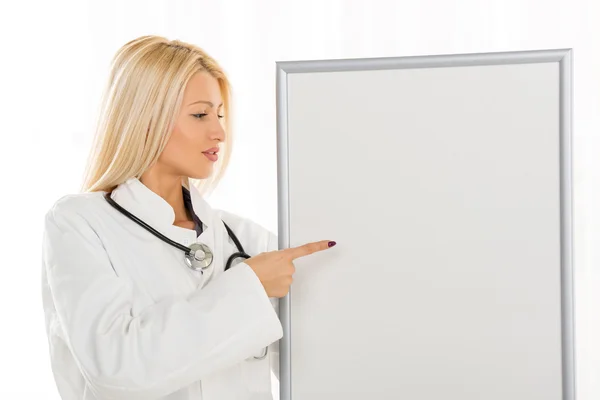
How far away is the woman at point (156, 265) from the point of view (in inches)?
41.9

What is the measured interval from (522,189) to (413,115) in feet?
0.67

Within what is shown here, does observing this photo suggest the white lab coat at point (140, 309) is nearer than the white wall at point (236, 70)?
Yes

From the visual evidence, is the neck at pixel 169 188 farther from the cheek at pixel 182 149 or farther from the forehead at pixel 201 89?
the forehead at pixel 201 89

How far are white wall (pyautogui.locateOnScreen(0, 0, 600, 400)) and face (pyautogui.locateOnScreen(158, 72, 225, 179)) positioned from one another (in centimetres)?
67

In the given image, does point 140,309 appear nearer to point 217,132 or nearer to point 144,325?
point 144,325

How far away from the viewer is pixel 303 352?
115 cm

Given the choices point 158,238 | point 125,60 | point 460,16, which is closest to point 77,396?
point 158,238

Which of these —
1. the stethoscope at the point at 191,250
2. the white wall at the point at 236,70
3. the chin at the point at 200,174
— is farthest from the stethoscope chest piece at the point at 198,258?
the white wall at the point at 236,70

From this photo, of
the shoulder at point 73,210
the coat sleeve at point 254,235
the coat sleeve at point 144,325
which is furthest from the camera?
the coat sleeve at point 254,235

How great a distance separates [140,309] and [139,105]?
35cm

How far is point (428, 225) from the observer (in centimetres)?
112

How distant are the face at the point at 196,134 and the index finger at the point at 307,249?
10.0 inches

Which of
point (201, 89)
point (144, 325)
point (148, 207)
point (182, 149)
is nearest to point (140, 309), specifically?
point (144, 325)

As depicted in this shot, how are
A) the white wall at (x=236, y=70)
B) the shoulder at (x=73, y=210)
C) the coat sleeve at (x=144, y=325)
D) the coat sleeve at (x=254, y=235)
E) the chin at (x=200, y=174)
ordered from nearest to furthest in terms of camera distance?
the coat sleeve at (x=144, y=325) < the shoulder at (x=73, y=210) < the chin at (x=200, y=174) < the coat sleeve at (x=254, y=235) < the white wall at (x=236, y=70)
